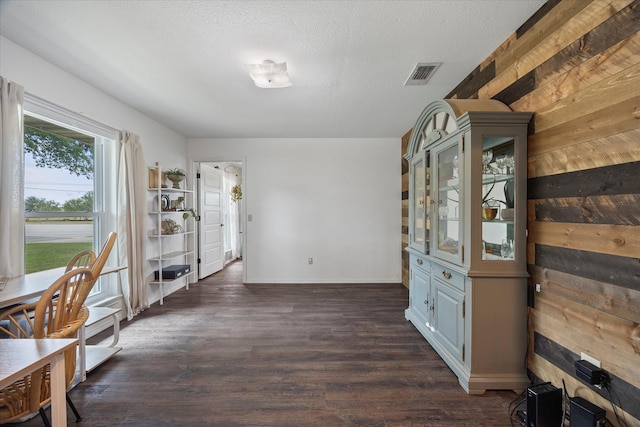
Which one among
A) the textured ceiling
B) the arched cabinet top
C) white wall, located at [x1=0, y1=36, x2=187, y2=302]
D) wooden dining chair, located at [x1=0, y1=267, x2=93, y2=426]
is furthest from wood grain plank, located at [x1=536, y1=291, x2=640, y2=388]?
white wall, located at [x1=0, y1=36, x2=187, y2=302]

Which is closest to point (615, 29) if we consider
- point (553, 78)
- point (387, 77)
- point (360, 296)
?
point (553, 78)

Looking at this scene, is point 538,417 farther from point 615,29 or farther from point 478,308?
point 615,29

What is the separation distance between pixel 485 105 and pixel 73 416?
3.43 meters

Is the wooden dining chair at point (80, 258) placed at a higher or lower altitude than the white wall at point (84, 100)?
lower

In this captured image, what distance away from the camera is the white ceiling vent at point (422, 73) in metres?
2.14

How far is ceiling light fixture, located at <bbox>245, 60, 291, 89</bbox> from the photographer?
2.05 m

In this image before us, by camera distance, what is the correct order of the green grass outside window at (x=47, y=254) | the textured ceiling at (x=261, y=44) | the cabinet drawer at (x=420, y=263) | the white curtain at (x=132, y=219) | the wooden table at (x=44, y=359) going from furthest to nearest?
the white curtain at (x=132, y=219), the cabinet drawer at (x=420, y=263), the green grass outside window at (x=47, y=254), the textured ceiling at (x=261, y=44), the wooden table at (x=44, y=359)

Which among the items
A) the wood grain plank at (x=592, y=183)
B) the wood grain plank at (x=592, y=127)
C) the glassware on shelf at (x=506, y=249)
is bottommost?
the glassware on shelf at (x=506, y=249)

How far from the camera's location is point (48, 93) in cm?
212

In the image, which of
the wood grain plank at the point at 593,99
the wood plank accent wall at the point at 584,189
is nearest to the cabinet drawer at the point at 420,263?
the wood plank accent wall at the point at 584,189

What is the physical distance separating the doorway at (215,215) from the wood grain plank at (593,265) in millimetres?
3864

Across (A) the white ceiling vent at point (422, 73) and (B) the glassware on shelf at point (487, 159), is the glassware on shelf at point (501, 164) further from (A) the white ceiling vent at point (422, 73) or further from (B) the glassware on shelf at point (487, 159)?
(A) the white ceiling vent at point (422, 73)

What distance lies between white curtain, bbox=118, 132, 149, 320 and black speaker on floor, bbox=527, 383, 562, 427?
363 centimetres

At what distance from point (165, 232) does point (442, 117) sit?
371cm
